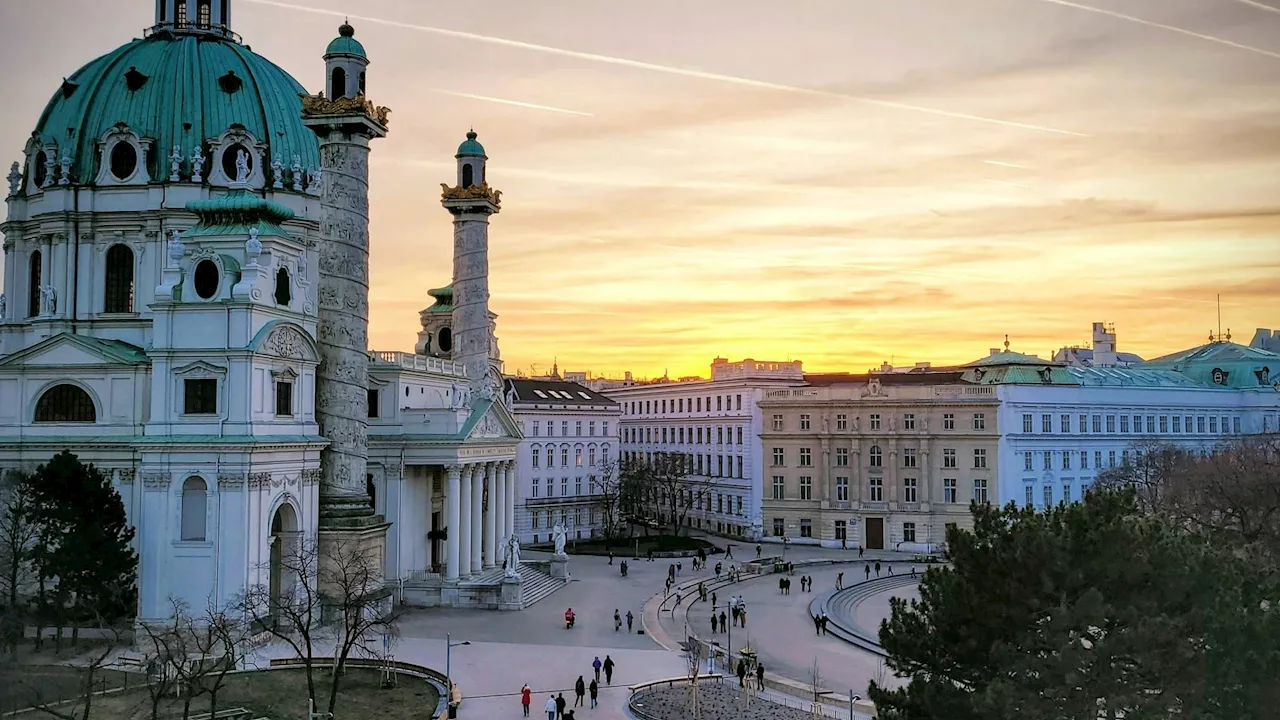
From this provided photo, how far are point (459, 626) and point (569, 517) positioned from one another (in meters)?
37.8

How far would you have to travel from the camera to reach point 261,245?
141 ft

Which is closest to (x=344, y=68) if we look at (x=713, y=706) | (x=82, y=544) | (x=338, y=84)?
(x=338, y=84)

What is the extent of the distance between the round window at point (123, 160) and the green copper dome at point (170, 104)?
712mm

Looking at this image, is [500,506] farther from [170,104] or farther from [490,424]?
[170,104]

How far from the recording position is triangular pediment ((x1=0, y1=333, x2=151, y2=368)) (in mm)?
43562

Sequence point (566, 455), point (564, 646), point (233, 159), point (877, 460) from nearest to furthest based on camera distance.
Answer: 1. point (564, 646)
2. point (233, 159)
3. point (877, 460)
4. point (566, 455)

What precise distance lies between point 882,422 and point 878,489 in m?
4.77

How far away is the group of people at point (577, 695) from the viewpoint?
31109 millimetres

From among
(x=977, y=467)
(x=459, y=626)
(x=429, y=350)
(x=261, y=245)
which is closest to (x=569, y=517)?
(x=429, y=350)

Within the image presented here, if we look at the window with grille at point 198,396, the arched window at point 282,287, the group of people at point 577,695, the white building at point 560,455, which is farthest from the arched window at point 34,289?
the group of people at point 577,695

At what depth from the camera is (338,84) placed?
46.1m

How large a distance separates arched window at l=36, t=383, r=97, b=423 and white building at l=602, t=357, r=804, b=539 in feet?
160

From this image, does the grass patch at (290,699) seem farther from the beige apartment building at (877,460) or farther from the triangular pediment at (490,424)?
the beige apartment building at (877,460)

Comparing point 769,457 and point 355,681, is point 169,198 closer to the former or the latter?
point 355,681
